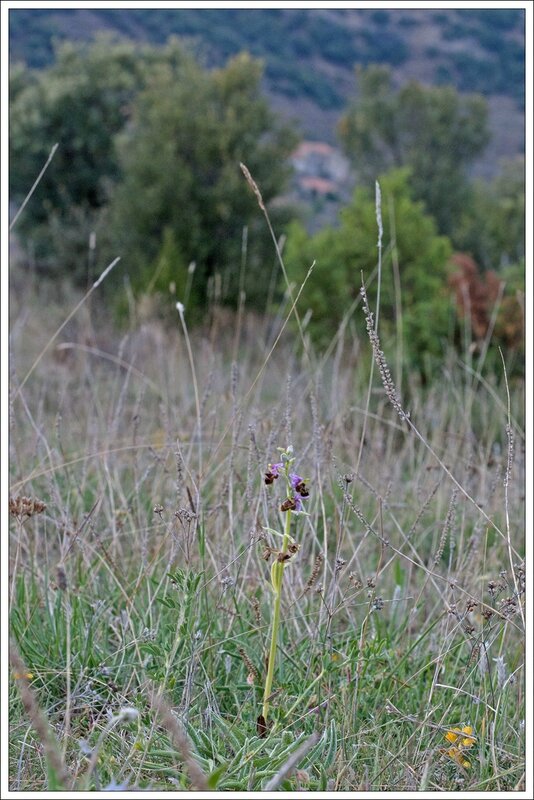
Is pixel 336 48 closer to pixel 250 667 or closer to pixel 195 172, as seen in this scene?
pixel 195 172

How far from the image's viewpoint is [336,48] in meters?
24.5

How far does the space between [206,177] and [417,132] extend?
571cm

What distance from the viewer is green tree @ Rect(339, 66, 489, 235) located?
1180cm

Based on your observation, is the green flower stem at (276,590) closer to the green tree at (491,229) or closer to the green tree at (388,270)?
the green tree at (388,270)

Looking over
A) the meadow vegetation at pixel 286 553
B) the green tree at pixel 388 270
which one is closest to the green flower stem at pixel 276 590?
the meadow vegetation at pixel 286 553

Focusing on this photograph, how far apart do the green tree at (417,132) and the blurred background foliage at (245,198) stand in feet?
0.08

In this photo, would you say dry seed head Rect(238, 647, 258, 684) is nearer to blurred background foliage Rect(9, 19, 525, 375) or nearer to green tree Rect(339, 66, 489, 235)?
blurred background foliage Rect(9, 19, 525, 375)

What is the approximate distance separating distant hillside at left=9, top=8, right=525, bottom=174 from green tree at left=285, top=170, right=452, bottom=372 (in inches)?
628

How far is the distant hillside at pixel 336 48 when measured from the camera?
864 inches

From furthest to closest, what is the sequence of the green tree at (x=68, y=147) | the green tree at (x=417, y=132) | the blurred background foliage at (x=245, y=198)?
the green tree at (x=417, y=132) → the green tree at (x=68, y=147) → the blurred background foliage at (x=245, y=198)

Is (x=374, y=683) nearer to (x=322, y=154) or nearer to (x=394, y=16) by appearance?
(x=322, y=154)

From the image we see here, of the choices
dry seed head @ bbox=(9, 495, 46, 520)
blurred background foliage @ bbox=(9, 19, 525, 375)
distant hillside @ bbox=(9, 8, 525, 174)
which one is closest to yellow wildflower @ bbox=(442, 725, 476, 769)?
dry seed head @ bbox=(9, 495, 46, 520)

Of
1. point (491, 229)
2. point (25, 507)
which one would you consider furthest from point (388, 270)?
point (491, 229)

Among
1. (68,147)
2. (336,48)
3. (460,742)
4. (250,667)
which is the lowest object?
(460,742)
